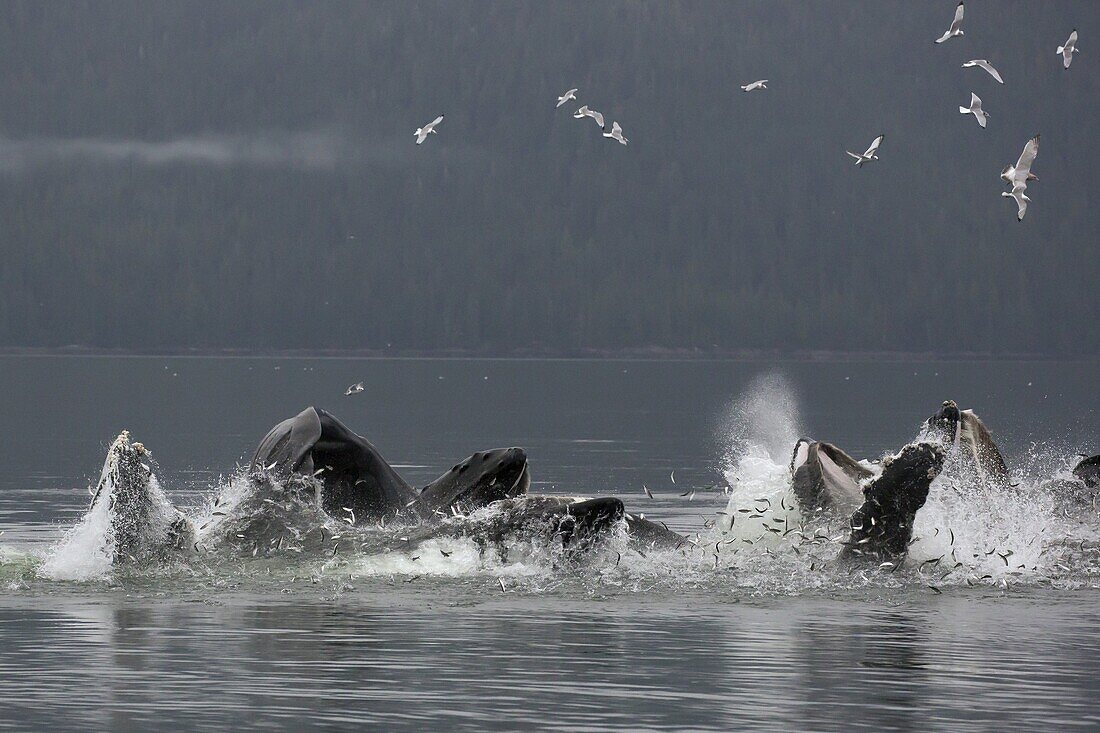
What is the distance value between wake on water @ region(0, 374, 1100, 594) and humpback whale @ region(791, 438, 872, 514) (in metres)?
0.34

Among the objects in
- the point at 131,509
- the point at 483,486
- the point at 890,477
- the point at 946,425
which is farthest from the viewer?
the point at 483,486

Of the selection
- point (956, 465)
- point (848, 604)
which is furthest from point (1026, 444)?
point (848, 604)

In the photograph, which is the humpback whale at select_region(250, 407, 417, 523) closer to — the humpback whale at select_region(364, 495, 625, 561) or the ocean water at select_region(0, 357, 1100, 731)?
the ocean water at select_region(0, 357, 1100, 731)

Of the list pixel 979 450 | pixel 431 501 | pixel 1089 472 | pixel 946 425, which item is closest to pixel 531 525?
pixel 431 501

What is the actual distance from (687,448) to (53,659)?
58.2m

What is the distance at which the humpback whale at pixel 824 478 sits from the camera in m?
32.1

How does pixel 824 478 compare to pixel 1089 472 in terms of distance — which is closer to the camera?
pixel 824 478

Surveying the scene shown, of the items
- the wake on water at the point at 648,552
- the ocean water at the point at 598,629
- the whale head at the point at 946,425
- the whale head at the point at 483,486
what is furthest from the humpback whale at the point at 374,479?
the whale head at the point at 946,425

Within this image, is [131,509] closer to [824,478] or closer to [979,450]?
[824,478]

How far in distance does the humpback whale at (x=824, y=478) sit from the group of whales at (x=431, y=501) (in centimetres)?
3

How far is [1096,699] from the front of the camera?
18891 millimetres

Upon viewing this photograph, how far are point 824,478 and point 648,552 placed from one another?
3.83 m

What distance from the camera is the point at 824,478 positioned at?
32500 millimetres

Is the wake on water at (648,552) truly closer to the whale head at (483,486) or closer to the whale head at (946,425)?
the whale head at (483,486)
